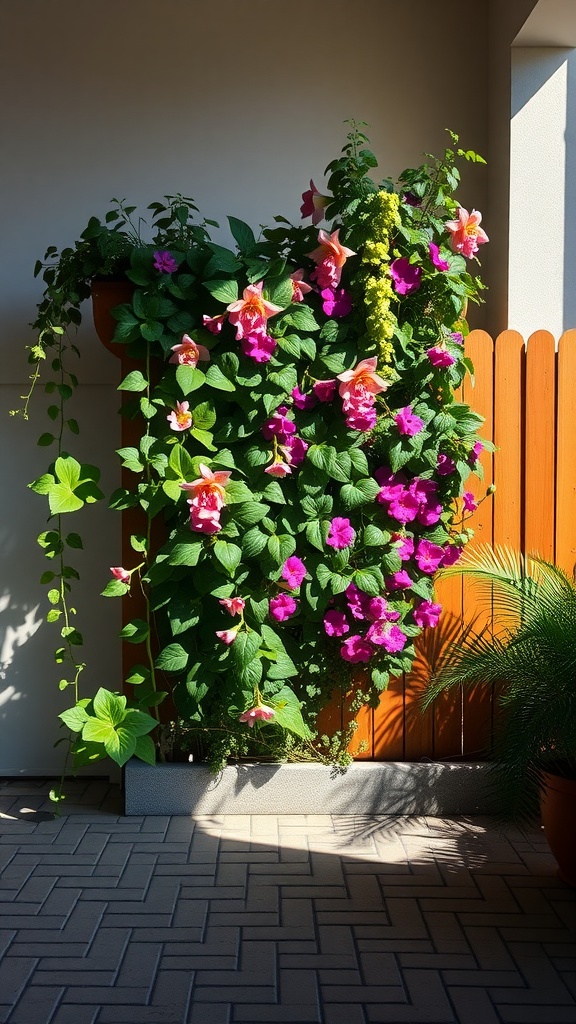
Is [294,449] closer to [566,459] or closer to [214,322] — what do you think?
[214,322]

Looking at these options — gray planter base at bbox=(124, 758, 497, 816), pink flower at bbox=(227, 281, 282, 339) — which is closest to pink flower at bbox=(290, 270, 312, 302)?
pink flower at bbox=(227, 281, 282, 339)

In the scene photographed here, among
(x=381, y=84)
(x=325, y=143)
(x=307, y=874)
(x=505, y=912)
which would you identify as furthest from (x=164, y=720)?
(x=381, y=84)

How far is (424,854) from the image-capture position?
3.42 meters

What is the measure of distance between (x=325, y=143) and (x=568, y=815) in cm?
313

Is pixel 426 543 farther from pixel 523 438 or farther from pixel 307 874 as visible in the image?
pixel 307 874

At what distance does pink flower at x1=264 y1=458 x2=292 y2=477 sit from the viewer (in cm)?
341

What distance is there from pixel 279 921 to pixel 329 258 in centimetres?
233

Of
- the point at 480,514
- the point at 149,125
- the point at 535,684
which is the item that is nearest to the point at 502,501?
the point at 480,514

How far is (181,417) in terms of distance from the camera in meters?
3.45

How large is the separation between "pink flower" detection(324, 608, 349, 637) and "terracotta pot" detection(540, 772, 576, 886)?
0.94 m

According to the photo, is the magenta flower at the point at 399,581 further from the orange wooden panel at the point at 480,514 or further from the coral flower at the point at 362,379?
the coral flower at the point at 362,379

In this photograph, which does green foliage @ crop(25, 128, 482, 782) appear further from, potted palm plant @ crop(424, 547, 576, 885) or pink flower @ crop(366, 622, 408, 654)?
potted palm plant @ crop(424, 547, 576, 885)

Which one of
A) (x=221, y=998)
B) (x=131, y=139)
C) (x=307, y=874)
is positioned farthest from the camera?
(x=131, y=139)

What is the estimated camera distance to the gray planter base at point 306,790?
379 cm
